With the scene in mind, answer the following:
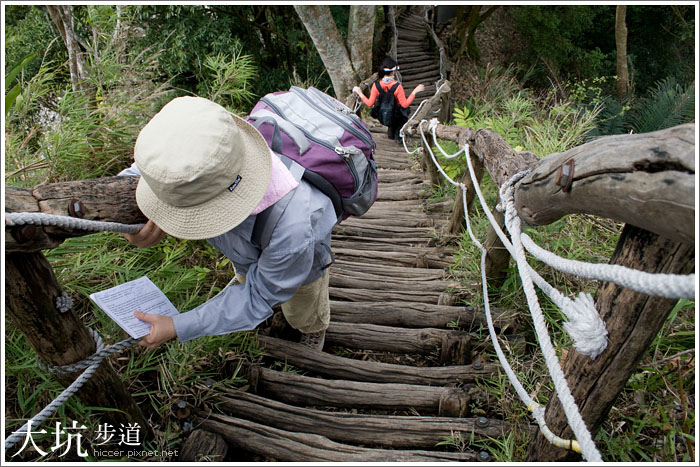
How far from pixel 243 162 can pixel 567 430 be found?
53.0 inches

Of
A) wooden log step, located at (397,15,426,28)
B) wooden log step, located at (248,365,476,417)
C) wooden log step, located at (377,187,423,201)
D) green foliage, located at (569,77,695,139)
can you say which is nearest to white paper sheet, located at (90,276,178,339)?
wooden log step, located at (248,365,476,417)

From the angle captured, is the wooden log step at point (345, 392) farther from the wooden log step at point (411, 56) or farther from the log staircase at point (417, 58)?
the wooden log step at point (411, 56)

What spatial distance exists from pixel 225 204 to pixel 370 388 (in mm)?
1314

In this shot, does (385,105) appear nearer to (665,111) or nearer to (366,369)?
(366,369)

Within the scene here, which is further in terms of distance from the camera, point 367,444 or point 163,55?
point 163,55

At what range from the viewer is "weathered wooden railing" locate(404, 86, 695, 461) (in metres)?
0.84

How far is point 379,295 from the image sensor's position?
296 centimetres

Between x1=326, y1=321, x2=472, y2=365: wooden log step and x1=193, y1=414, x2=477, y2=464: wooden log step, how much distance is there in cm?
65

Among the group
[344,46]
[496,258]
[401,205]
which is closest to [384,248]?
[401,205]

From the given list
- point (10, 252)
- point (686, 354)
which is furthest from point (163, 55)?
point (686, 354)

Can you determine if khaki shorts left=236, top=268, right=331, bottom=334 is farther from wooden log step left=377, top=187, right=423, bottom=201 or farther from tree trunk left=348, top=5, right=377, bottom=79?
tree trunk left=348, top=5, right=377, bottom=79

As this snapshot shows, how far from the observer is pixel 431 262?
3.46 meters

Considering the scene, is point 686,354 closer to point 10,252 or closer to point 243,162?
point 243,162

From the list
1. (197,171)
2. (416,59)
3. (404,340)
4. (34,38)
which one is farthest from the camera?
(416,59)
